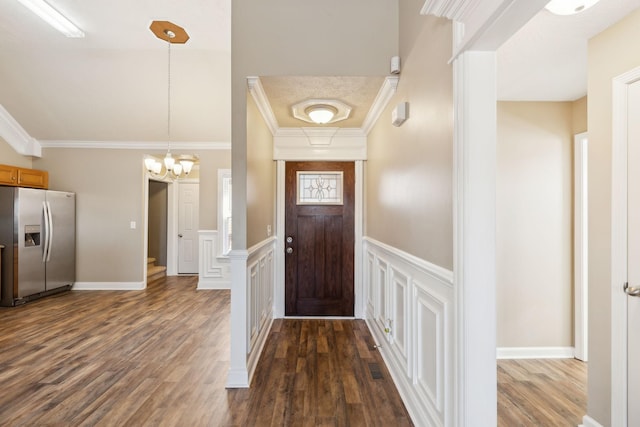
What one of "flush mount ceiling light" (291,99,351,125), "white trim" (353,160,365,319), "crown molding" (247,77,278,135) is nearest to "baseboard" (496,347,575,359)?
"white trim" (353,160,365,319)

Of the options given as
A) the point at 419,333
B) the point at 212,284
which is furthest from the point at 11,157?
the point at 419,333

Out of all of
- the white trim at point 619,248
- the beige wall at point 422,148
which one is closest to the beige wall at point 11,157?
the beige wall at point 422,148

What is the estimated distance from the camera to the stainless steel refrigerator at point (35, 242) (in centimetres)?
452

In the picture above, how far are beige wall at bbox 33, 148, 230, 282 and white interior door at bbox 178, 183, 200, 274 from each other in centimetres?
152

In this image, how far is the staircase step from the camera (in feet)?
21.1

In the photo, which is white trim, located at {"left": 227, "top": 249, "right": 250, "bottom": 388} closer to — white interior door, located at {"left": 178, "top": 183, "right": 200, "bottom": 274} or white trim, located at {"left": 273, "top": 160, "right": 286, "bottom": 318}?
white trim, located at {"left": 273, "top": 160, "right": 286, "bottom": 318}

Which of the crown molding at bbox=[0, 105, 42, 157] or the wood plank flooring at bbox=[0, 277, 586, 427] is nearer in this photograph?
the wood plank flooring at bbox=[0, 277, 586, 427]

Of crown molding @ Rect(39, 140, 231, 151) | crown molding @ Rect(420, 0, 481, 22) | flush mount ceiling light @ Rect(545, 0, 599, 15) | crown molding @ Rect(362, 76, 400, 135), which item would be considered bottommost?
crown molding @ Rect(420, 0, 481, 22)

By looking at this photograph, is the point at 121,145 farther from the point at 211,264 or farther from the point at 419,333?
the point at 419,333

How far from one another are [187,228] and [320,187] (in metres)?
4.22

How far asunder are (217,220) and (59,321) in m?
2.60

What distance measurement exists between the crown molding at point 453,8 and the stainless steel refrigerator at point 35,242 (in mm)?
5698

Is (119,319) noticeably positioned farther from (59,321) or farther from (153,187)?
(153,187)

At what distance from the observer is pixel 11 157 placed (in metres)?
5.15
